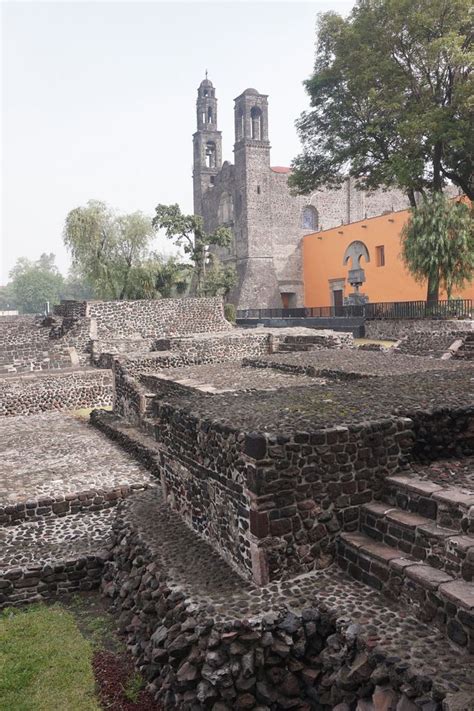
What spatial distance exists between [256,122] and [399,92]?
18942 mm

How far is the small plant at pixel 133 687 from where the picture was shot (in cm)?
412

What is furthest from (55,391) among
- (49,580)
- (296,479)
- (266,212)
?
(266,212)

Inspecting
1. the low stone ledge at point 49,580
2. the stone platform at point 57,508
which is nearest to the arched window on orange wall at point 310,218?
the stone platform at point 57,508

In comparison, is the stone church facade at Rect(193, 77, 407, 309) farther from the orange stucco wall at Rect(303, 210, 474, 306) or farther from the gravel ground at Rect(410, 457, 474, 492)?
the gravel ground at Rect(410, 457, 474, 492)

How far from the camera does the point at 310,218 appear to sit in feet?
131

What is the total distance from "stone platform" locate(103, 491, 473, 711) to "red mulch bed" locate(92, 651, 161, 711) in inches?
3.7

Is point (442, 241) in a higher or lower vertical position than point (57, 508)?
higher

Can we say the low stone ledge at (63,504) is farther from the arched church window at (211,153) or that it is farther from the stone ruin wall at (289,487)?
the arched church window at (211,153)

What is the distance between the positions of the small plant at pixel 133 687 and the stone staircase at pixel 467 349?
10091mm

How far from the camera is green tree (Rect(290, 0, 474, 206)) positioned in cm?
1947

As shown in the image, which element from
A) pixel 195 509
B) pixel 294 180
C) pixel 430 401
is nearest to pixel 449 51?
pixel 294 180

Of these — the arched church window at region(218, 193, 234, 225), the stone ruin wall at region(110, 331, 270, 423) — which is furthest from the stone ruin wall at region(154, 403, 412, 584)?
the arched church window at region(218, 193, 234, 225)

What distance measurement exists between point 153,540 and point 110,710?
1543mm

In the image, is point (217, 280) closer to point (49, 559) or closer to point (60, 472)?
point (60, 472)
